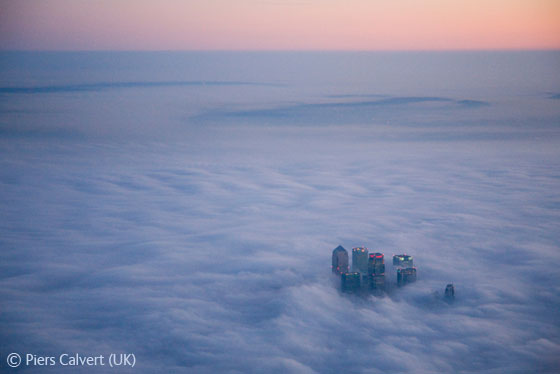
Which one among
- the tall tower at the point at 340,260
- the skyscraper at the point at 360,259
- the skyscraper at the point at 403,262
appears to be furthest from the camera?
the skyscraper at the point at 403,262

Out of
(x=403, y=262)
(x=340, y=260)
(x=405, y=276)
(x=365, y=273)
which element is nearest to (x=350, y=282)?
(x=365, y=273)

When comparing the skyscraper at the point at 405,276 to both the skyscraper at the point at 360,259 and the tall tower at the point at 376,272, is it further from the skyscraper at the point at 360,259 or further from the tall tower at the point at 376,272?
the skyscraper at the point at 360,259

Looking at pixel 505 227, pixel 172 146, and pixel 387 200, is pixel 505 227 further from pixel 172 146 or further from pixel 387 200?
pixel 172 146

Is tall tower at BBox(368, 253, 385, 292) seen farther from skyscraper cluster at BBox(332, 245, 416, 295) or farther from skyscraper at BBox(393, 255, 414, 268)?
skyscraper at BBox(393, 255, 414, 268)

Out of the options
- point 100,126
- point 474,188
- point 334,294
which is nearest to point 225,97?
point 100,126

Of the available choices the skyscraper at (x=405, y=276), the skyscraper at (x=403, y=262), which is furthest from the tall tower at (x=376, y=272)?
the skyscraper at (x=403, y=262)
